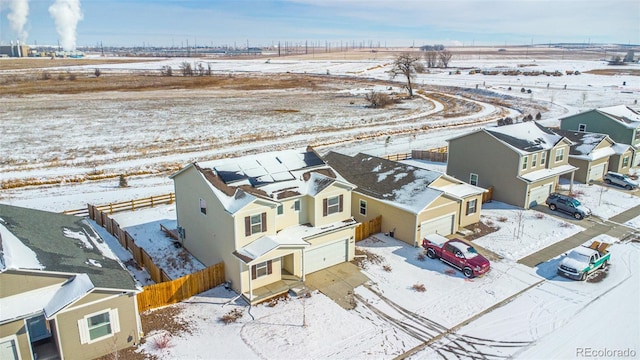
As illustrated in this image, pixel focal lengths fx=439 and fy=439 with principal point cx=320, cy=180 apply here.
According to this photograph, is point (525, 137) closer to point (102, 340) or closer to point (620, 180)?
point (620, 180)

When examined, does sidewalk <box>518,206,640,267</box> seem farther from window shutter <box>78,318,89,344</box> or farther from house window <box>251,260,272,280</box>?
window shutter <box>78,318,89,344</box>

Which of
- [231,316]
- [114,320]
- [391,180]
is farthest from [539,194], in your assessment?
[114,320]

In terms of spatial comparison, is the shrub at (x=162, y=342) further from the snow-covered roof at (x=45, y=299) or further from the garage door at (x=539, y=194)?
the garage door at (x=539, y=194)

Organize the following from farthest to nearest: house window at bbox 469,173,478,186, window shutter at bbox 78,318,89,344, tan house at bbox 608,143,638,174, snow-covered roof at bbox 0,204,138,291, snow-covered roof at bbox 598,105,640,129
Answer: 1. snow-covered roof at bbox 598,105,640,129
2. tan house at bbox 608,143,638,174
3. house window at bbox 469,173,478,186
4. window shutter at bbox 78,318,89,344
5. snow-covered roof at bbox 0,204,138,291

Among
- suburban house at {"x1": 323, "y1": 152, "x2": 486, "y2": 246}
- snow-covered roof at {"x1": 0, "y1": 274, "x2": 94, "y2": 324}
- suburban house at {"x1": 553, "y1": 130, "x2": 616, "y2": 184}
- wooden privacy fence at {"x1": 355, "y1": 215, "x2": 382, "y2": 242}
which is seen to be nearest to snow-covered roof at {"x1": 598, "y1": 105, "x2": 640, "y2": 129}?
suburban house at {"x1": 553, "y1": 130, "x2": 616, "y2": 184}

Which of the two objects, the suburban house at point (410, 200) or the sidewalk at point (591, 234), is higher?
the suburban house at point (410, 200)

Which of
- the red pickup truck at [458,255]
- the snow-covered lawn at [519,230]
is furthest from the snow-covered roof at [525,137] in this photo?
the red pickup truck at [458,255]

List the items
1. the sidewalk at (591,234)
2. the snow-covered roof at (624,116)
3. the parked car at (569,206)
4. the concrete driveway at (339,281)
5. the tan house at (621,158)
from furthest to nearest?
1. the snow-covered roof at (624,116)
2. the tan house at (621,158)
3. the parked car at (569,206)
4. the sidewalk at (591,234)
5. the concrete driveway at (339,281)
